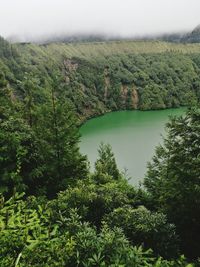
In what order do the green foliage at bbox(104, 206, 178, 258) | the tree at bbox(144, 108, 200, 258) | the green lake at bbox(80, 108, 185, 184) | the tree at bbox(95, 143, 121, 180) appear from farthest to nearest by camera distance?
the green lake at bbox(80, 108, 185, 184), the tree at bbox(95, 143, 121, 180), the tree at bbox(144, 108, 200, 258), the green foliage at bbox(104, 206, 178, 258)

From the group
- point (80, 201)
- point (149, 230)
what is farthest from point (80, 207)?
point (149, 230)

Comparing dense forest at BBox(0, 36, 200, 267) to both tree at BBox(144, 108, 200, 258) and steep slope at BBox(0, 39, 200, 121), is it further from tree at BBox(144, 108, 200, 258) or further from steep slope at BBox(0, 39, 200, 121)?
steep slope at BBox(0, 39, 200, 121)

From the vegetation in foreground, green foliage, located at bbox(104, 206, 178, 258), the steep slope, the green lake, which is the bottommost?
green foliage, located at bbox(104, 206, 178, 258)

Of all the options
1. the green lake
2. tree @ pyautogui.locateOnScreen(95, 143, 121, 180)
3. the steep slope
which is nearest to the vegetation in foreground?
tree @ pyautogui.locateOnScreen(95, 143, 121, 180)

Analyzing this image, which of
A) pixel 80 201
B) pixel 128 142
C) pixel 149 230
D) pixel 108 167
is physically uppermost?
pixel 128 142

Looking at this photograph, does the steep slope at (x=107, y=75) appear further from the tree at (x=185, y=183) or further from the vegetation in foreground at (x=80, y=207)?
the tree at (x=185, y=183)

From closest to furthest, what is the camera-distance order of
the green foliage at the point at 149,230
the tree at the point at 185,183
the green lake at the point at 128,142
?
1. the green foliage at the point at 149,230
2. the tree at the point at 185,183
3. the green lake at the point at 128,142

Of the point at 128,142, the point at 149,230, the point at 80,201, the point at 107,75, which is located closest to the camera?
the point at 149,230

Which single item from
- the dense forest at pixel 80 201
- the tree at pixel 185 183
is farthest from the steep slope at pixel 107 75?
the tree at pixel 185 183

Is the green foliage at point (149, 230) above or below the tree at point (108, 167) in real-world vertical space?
below

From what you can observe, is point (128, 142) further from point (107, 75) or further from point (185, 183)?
point (107, 75)

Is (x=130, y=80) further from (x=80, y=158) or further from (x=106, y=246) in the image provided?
(x=106, y=246)

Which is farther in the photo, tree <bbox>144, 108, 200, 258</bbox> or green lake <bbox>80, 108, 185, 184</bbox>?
green lake <bbox>80, 108, 185, 184</bbox>
